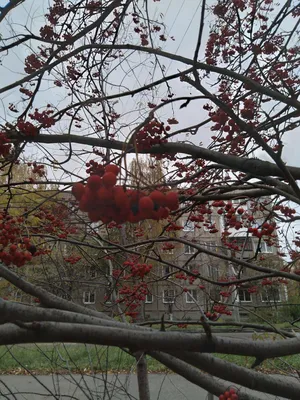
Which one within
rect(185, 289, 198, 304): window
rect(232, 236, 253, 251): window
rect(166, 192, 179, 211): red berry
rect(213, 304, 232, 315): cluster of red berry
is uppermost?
rect(232, 236, 253, 251): window

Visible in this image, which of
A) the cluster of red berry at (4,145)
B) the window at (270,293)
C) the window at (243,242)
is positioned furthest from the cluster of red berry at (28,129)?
the window at (270,293)

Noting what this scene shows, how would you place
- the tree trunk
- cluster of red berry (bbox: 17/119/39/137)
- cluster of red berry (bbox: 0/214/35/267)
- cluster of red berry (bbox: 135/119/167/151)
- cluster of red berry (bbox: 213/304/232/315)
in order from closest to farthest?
cluster of red berry (bbox: 0/214/35/267), cluster of red berry (bbox: 135/119/167/151), cluster of red berry (bbox: 17/119/39/137), the tree trunk, cluster of red berry (bbox: 213/304/232/315)

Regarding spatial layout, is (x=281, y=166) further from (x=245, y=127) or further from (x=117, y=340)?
(x=117, y=340)

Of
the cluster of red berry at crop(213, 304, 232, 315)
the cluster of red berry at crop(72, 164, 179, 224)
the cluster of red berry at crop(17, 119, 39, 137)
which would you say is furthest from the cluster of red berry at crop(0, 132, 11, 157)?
the cluster of red berry at crop(213, 304, 232, 315)

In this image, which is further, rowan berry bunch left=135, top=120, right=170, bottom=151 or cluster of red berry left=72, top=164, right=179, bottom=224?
rowan berry bunch left=135, top=120, right=170, bottom=151

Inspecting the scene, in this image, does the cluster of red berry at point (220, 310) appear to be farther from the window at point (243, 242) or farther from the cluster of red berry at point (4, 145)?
the cluster of red berry at point (4, 145)

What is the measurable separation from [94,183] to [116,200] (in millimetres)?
79

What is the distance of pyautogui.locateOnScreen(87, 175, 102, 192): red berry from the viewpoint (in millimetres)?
902

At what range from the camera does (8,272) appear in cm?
137

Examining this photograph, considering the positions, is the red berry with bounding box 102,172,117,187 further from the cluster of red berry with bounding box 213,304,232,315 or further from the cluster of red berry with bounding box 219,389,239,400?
the cluster of red berry with bounding box 213,304,232,315

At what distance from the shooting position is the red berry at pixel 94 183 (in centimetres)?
90

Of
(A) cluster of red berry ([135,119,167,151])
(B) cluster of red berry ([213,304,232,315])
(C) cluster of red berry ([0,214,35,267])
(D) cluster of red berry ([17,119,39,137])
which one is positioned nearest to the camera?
(C) cluster of red berry ([0,214,35,267])

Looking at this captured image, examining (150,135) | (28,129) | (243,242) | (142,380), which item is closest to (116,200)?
(150,135)

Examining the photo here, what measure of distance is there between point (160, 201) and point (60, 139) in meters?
1.43
